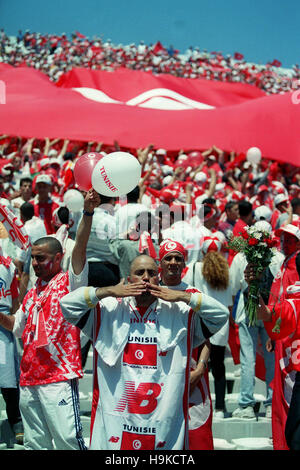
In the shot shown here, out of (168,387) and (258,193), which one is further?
(258,193)

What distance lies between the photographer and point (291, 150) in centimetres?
1335

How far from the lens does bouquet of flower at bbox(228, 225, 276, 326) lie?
357cm

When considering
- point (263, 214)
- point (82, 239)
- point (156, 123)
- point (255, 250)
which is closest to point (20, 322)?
point (82, 239)

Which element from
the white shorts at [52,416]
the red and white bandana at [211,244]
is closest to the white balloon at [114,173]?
the white shorts at [52,416]

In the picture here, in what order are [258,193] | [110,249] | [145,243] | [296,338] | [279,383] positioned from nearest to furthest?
[296,338]
[279,383]
[145,243]
[110,249]
[258,193]

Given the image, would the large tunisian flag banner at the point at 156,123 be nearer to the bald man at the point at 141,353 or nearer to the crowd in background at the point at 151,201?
the crowd in background at the point at 151,201

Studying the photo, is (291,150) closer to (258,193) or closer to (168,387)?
(258,193)

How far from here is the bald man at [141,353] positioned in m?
3.41

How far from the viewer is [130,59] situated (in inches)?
1281

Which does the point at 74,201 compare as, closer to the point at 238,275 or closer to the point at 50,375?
the point at 238,275

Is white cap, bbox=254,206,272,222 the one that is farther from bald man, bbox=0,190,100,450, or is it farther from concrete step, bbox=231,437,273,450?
bald man, bbox=0,190,100,450

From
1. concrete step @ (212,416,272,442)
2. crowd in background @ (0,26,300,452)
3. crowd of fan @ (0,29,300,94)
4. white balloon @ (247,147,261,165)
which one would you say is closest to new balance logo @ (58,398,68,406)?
crowd in background @ (0,26,300,452)

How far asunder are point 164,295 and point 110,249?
3.13 metres
